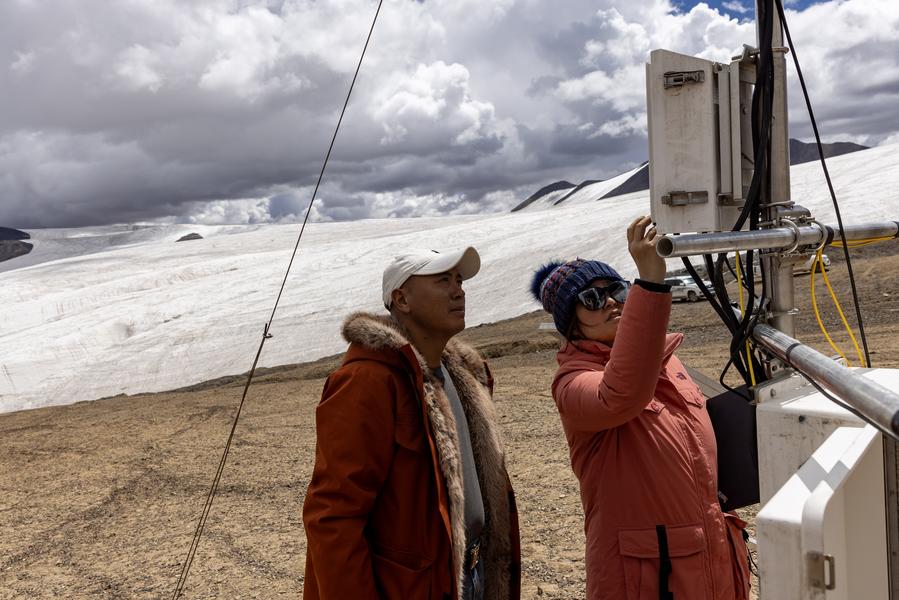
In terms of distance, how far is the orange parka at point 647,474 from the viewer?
6.59 ft

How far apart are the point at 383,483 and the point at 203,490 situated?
21.8 ft

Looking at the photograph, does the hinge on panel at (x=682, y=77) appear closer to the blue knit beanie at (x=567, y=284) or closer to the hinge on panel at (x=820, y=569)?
the blue knit beanie at (x=567, y=284)

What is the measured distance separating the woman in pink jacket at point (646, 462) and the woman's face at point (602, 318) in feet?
0.07

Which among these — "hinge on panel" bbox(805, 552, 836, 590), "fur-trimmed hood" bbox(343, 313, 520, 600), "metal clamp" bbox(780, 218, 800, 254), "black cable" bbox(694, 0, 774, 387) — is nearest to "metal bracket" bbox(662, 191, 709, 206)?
"black cable" bbox(694, 0, 774, 387)

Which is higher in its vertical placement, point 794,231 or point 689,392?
point 794,231

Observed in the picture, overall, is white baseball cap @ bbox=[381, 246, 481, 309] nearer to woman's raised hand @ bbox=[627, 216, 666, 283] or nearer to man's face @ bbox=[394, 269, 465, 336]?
man's face @ bbox=[394, 269, 465, 336]

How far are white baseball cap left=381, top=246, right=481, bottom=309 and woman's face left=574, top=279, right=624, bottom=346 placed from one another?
398 mm

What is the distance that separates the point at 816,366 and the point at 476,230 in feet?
133

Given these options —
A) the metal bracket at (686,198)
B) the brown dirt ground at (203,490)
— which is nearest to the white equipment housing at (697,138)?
the metal bracket at (686,198)

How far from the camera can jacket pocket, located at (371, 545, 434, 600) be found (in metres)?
2.20

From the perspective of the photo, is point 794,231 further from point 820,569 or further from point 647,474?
point 820,569

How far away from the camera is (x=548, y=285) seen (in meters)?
2.50

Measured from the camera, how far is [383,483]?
222cm

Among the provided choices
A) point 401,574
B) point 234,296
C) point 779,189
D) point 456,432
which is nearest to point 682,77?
point 779,189
